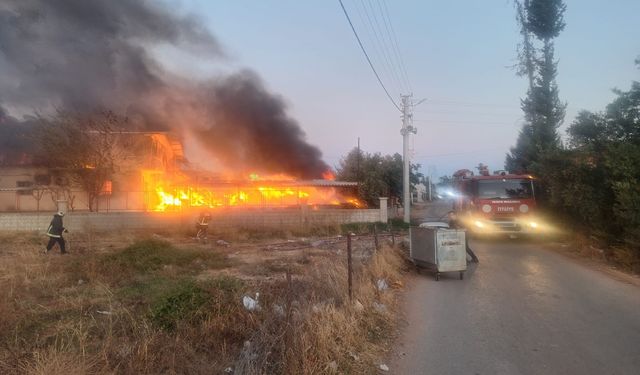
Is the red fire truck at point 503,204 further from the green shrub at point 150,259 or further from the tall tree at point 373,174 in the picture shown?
the tall tree at point 373,174

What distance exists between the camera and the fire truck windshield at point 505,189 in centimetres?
1531

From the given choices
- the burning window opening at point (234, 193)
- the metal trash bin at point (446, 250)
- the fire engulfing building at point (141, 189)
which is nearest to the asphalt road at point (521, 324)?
the metal trash bin at point (446, 250)

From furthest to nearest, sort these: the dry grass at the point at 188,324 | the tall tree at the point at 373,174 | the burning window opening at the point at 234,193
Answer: the tall tree at the point at 373,174
the burning window opening at the point at 234,193
the dry grass at the point at 188,324

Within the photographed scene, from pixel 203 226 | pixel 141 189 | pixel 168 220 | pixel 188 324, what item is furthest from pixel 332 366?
pixel 141 189

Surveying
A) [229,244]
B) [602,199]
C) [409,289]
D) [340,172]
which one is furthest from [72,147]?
[602,199]

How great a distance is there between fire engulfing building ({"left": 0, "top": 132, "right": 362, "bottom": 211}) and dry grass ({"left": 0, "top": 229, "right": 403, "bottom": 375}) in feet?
50.8

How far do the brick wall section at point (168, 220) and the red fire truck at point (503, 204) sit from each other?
6.99 m

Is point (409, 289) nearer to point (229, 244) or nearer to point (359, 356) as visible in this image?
point (359, 356)

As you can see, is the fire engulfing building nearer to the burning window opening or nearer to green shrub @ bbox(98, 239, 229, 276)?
the burning window opening

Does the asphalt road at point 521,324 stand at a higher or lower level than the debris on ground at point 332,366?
lower

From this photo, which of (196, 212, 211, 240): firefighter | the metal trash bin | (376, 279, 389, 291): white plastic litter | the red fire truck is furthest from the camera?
(196, 212, 211, 240): firefighter

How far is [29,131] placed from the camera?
1098 inches

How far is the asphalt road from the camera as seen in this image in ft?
15.0

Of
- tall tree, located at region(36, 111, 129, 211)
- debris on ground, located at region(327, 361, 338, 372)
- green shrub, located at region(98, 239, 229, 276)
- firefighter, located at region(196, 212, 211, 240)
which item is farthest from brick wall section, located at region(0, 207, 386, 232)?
debris on ground, located at region(327, 361, 338, 372)
